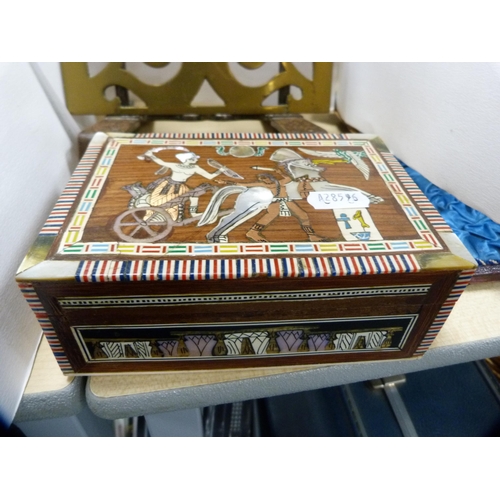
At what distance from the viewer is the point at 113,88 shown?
3.45 ft

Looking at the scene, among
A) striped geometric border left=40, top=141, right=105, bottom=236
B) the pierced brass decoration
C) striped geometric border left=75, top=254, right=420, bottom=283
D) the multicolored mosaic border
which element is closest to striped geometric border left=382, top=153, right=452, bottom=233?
the multicolored mosaic border

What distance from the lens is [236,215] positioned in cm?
59

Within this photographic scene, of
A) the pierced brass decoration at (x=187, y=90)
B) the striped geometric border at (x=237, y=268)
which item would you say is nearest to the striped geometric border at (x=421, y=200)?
the striped geometric border at (x=237, y=268)

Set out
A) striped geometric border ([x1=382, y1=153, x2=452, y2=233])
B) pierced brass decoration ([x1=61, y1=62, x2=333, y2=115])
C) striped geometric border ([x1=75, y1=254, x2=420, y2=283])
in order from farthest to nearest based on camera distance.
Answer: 1. pierced brass decoration ([x1=61, y1=62, x2=333, y2=115])
2. striped geometric border ([x1=382, y1=153, x2=452, y2=233])
3. striped geometric border ([x1=75, y1=254, x2=420, y2=283])

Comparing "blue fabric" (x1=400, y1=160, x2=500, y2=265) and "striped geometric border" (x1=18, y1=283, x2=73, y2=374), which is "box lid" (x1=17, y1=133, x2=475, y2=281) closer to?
"striped geometric border" (x1=18, y1=283, x2=73, y2=374)

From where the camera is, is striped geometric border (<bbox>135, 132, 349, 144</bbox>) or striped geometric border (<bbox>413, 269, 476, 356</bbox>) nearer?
striped geometric border (<bbox>413, 269, 476, 356</bbox>)

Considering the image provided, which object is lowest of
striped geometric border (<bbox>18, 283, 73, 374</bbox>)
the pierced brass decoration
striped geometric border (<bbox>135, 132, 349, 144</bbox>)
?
striped geometric border (<bbox>18, 283, 73, 374</bbox>)

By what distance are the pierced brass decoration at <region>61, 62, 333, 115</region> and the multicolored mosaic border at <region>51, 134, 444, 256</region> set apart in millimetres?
235

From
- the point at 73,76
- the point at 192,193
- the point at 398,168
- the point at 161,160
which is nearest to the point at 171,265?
the point at 192,193

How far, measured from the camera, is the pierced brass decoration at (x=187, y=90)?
3.06 feet

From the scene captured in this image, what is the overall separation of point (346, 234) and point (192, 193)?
24 centimetres

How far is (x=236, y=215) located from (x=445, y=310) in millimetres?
317

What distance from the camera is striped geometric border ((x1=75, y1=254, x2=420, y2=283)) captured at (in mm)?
485

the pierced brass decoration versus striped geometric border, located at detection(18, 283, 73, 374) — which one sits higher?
the pierced brass decoration
